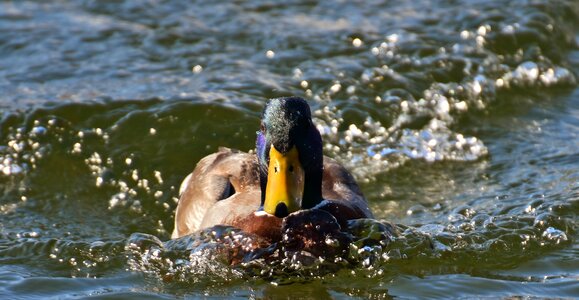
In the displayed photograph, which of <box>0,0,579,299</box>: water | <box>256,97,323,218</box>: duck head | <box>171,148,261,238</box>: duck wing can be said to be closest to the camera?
<box>256,97,323,218</box>: duck head

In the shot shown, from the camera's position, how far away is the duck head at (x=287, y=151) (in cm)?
706

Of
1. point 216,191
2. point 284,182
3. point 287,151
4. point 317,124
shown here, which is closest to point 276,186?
point 284,182

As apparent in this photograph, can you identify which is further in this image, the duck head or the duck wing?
the duck wing

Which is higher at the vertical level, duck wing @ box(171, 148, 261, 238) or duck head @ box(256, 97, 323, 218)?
duck head @ box(256, 97, 323, 218)

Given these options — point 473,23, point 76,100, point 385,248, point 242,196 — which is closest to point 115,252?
point 242,196

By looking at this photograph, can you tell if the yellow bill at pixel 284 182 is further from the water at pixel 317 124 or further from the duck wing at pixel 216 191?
the duck wing at pixel 216 191

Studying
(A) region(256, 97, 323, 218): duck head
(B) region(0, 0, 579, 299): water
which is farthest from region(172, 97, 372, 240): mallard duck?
(B) region(0, 0, 579, 299): water

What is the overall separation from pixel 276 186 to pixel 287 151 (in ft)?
0.83

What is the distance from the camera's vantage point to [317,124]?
10.4 meters

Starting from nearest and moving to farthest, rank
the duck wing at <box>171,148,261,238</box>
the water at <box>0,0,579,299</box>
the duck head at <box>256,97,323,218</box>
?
the duck head at <box>256,97,323,218</box>
the water at <box>0,0,579,299</box>
the duck wing at <box>171,148,261,238</box>

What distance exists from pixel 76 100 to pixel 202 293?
4.13 metres

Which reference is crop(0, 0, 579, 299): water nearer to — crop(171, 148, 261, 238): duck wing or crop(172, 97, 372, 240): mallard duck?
crop(172, 97, 372, 240): mallard duck

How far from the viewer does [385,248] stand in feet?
24.4

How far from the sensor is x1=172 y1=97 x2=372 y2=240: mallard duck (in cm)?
710
